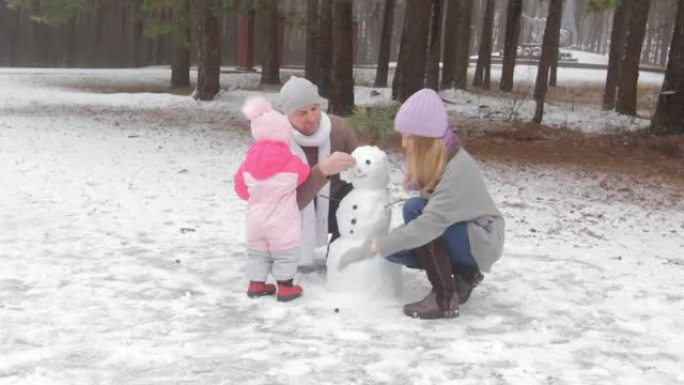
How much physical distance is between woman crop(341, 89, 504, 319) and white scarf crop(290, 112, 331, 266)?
2.49 ft

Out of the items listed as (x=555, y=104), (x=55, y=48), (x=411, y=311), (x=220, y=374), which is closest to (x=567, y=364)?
(x=411, y=311)

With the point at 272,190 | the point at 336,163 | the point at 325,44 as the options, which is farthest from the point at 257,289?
the point at 325,44

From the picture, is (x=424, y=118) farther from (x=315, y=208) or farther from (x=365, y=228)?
(x=315, y=208)

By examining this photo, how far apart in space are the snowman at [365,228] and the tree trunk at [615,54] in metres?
15.1

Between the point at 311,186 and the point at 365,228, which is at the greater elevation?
the point at 311,186

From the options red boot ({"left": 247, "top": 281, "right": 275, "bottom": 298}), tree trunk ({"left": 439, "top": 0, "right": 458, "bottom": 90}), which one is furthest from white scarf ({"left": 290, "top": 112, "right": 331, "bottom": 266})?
tree trunk ({"left": 439, "top": 0, "right": 458, "bottom": 90})

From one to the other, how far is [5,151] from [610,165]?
27.5ft

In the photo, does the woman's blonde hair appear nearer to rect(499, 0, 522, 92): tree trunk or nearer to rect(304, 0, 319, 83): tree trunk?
rect(304, 0, 319, 83): tree trunk

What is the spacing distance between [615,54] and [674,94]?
9.16 meters

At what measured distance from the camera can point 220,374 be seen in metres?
3.82

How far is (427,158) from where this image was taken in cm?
467

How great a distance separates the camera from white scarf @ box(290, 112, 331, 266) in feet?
17.4

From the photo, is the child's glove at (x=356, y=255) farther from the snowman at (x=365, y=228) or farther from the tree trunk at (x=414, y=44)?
the tree trunk at (x=414, y=44)

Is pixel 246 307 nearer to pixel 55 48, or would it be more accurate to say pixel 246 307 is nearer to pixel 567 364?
pixel 567 364
